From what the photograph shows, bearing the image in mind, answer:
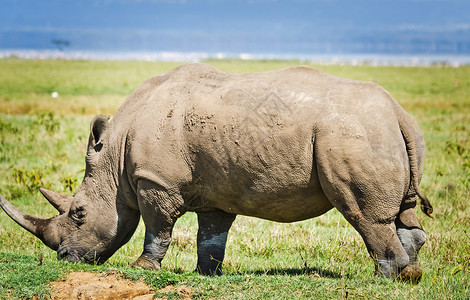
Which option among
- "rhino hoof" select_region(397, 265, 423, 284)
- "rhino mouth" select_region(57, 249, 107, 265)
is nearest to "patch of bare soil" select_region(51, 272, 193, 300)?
"rhino mouth" select_region(57, 249, 107, 265)

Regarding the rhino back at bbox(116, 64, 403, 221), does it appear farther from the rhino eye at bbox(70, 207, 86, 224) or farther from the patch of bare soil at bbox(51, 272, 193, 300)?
the patch of bare soil at bbox(51, 272, 193, 300)

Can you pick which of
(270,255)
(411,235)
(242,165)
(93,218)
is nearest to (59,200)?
(93,218)

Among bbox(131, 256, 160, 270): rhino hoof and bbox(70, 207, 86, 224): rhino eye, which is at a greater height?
bbox(70, 207, 86, 224): rhino eye

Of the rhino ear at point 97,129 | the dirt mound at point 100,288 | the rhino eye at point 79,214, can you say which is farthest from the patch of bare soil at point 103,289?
the rhino ear at point 97,129

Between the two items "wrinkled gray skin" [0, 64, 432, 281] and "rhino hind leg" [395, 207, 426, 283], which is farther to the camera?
"rhino hind leg" [395, 207, 426, 283]

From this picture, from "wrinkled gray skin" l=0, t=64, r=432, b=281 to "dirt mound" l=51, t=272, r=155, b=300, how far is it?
0.60 metres

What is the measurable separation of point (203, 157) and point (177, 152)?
26 centimetres

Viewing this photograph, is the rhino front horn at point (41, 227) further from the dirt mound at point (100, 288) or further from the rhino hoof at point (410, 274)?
the rhino hoof at point (410, 274)

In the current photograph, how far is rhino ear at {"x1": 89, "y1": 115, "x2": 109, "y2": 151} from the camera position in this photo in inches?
245

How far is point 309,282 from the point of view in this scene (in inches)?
216

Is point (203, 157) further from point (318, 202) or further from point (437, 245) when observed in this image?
point (437, 245)

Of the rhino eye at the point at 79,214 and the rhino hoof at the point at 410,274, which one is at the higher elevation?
the rhino eye at the point at 79,214

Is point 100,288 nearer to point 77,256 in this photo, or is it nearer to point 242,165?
point 77,256

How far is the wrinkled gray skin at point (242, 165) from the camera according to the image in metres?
5.23
